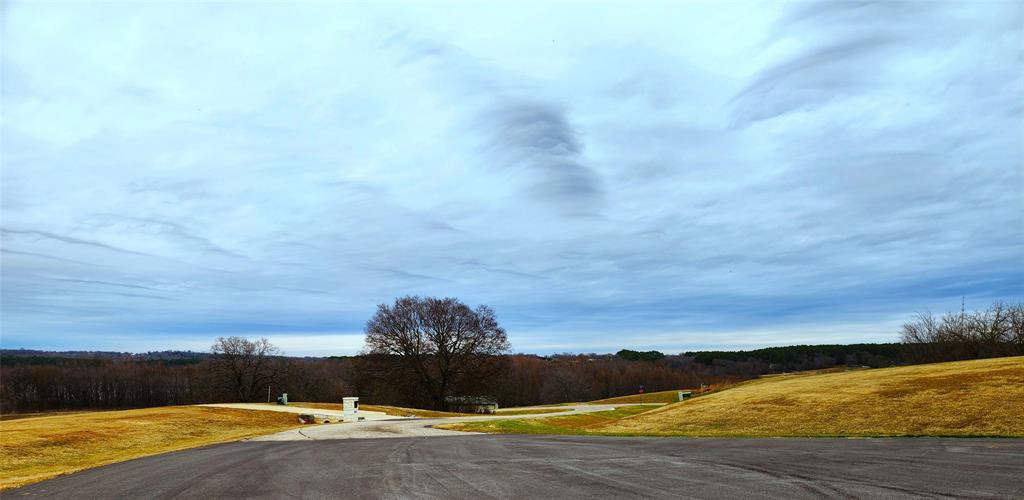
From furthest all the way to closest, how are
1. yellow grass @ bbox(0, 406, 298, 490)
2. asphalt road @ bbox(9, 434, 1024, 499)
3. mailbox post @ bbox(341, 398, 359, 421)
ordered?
mailbox post @ bbox(341, 398, 359, 421) < yellow grass @ bbox(0, 406, 298, 490) < asphalt road @ bbox(9, 434, 1024, 499)

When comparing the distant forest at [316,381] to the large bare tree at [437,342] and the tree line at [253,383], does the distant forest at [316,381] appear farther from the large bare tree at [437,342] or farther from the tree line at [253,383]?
the large bare tree at [437,342]

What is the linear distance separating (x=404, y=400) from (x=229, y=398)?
3167cm

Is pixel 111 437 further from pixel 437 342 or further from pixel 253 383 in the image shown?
pixel 253 383

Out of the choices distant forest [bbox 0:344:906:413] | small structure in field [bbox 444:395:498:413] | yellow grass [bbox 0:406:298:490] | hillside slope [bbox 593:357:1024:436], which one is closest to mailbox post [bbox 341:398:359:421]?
yellow grass [bbox 0:406:298:490]

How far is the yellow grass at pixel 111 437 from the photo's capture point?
2058cm

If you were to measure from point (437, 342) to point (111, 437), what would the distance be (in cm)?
4097

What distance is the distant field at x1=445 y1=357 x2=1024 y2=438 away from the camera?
21344mm

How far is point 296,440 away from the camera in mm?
24750

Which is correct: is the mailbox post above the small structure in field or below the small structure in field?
above

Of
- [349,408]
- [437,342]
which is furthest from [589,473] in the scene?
[437,342]

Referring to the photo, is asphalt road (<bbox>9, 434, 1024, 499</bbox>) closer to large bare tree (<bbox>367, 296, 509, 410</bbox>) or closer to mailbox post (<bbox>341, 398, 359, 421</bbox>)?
mailbox post (<bbox>341, 398, 359, 421</bbox>)

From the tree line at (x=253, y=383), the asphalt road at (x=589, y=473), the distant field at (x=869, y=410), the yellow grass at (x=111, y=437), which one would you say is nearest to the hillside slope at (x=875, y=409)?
Answer: the distant field at (x=869, y=410)

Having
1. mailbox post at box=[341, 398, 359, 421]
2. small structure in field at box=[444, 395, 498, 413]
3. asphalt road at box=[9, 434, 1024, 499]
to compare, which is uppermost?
asphalt road at box=[9, 434, 1024, 499]

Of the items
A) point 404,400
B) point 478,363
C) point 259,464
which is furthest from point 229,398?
point 259,464
